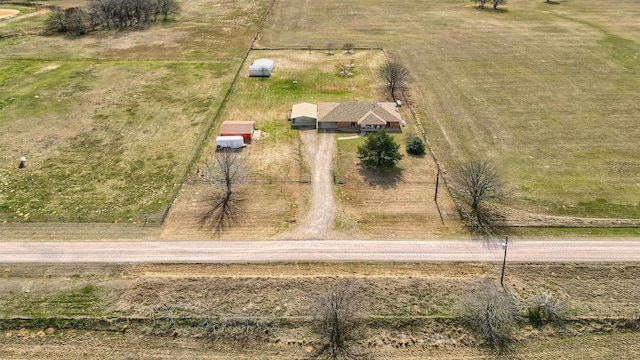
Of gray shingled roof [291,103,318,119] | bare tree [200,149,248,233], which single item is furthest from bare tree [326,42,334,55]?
bare tree [200,149,248,233]

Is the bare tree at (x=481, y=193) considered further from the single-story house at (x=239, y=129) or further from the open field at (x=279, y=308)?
the single-story house at (x=239, y=129)

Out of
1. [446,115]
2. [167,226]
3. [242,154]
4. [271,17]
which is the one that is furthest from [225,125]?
[271,17]

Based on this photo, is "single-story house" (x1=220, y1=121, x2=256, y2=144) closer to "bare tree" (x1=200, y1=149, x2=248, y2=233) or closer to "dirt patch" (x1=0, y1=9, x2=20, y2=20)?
"bare tree" (x1=200, y1=149, x2=248, y2=233)

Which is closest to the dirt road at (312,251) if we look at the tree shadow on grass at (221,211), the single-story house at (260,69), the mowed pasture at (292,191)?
the mowed pasture at (292,191)

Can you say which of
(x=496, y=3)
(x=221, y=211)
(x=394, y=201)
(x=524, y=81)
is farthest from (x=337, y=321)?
(x=496, y=3)

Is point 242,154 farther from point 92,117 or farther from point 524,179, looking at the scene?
point 524,179
